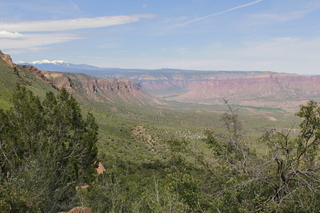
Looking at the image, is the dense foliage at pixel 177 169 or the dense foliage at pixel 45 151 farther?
the dense foliage at pixel 45 151

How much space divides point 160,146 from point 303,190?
156ft

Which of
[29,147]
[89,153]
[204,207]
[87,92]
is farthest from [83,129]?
[87,92]

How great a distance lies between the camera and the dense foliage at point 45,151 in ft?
28.4

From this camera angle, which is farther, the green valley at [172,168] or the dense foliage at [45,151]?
the dense foliage at [45,151]

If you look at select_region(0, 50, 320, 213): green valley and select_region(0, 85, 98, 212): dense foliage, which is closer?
select_region(0, 50, 320, 213): green valley

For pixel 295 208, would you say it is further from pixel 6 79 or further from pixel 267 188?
pixel 6 79

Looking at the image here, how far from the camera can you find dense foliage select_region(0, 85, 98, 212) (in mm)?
8664

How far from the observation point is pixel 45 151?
461 inches

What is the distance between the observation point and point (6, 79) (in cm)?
5822

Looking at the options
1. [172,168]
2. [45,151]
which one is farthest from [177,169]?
[45,151]

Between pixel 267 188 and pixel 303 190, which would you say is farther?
pixel 267 188

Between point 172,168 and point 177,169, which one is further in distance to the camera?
point 172,168

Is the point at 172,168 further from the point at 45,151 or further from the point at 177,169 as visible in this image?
the point at 45,151

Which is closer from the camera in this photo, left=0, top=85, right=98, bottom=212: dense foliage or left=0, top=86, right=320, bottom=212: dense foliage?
left=0, top=86, right=320, bottom=212: dense foliage
